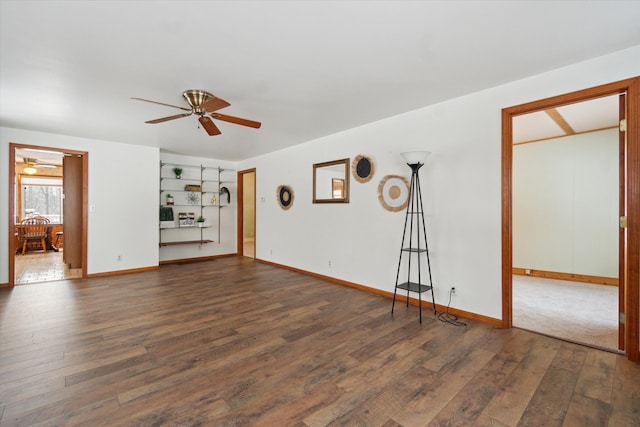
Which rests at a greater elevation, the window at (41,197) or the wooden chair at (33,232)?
the window at (41,197)

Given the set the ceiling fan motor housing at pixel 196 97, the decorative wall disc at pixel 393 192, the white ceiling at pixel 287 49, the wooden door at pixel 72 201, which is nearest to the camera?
the white ceiling at pixel 287 49

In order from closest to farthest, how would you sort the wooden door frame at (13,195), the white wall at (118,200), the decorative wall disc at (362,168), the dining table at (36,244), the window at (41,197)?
the decorative wall disc at (362,168) → the wooden door frame at (13,195) → the white wall at (118,200) → the dining table at (36,244) → the window at (41,197)

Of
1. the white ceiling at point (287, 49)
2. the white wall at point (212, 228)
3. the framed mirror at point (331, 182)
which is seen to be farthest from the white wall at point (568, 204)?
the white wall at point (212, 228)

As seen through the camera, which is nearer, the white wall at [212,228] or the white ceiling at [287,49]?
the white ceiling at [287,49]

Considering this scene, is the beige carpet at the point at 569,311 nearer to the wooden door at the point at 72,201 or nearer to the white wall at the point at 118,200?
the white wall at the point at 118,200

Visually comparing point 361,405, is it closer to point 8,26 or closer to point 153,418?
point 153,418

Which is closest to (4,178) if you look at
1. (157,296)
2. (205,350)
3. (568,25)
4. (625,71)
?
(157,296)

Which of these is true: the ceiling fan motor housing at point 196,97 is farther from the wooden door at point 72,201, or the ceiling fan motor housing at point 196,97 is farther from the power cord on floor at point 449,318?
the wooden door at point 72,201

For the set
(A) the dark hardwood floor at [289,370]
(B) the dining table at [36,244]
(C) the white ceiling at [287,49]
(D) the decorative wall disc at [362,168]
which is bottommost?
(A) the dark hardwood floor at [289,370]

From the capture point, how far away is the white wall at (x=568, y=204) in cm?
466

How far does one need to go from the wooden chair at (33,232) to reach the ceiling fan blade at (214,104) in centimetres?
783

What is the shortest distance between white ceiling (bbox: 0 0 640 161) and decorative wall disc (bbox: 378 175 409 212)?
91cm

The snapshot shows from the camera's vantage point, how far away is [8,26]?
6.38 feet

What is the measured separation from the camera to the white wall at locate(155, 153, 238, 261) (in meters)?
6.59
